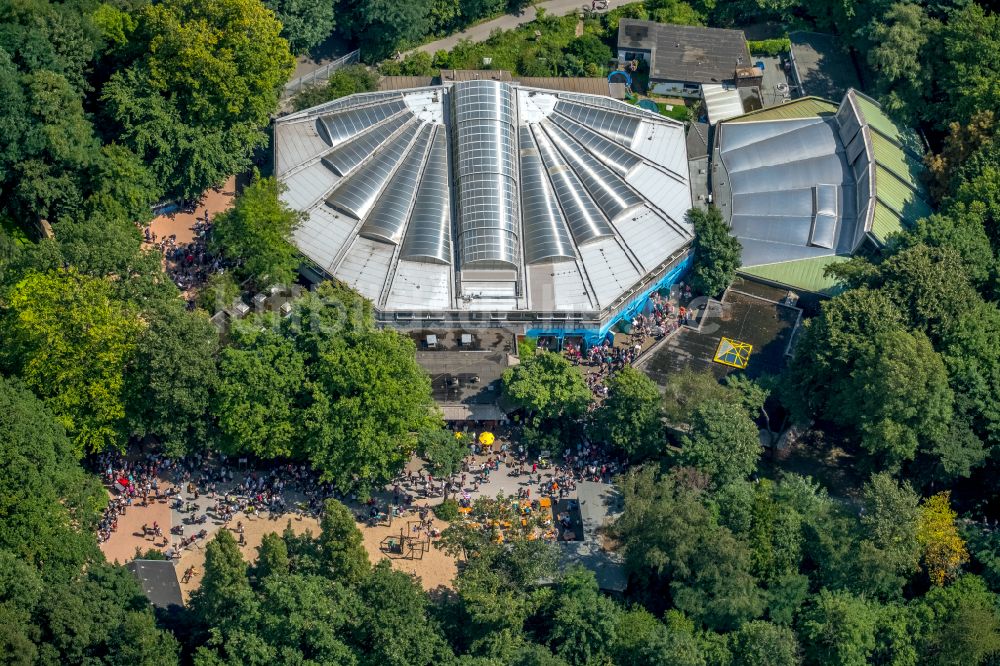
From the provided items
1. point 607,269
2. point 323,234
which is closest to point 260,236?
point 323,234

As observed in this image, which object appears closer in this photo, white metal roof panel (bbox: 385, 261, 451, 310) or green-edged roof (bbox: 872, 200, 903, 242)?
A: white metal roof panel (bbox: 385, 261, 451, 310)

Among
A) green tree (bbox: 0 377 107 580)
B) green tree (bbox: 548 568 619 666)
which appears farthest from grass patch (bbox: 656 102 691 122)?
green tree (bbox: 0 377 107 580)

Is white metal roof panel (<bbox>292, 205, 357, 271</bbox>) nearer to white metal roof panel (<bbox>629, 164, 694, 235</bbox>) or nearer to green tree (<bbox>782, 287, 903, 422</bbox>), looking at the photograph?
white metal roof panel (<bbox>629, 164, 694, 235</bbox>)

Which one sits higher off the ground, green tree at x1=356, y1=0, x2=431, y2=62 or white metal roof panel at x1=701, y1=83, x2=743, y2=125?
green tree at x1=356, y1=0, x2=431, y2=62

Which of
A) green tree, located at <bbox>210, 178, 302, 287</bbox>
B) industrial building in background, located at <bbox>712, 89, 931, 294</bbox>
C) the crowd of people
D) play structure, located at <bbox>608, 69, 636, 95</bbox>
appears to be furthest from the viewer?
play structure, located at <bbox>608, 69, 636, 95</bbox>

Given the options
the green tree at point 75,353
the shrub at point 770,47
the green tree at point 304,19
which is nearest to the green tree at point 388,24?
the green tree at point 304,19

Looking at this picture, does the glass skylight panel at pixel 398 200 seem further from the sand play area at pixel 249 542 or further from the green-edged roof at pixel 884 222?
the green-edged roof at pixel 884 222

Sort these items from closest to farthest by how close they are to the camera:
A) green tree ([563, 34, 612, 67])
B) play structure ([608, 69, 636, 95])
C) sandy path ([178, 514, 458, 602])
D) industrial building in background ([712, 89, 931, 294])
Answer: sandy path ([178, 514, 458, 602]) < industrial building in background ([712, 89, 931, 294]) < play structure ([608, 69, 636, 95]) < green tree ([563, 34, 612, 67])
